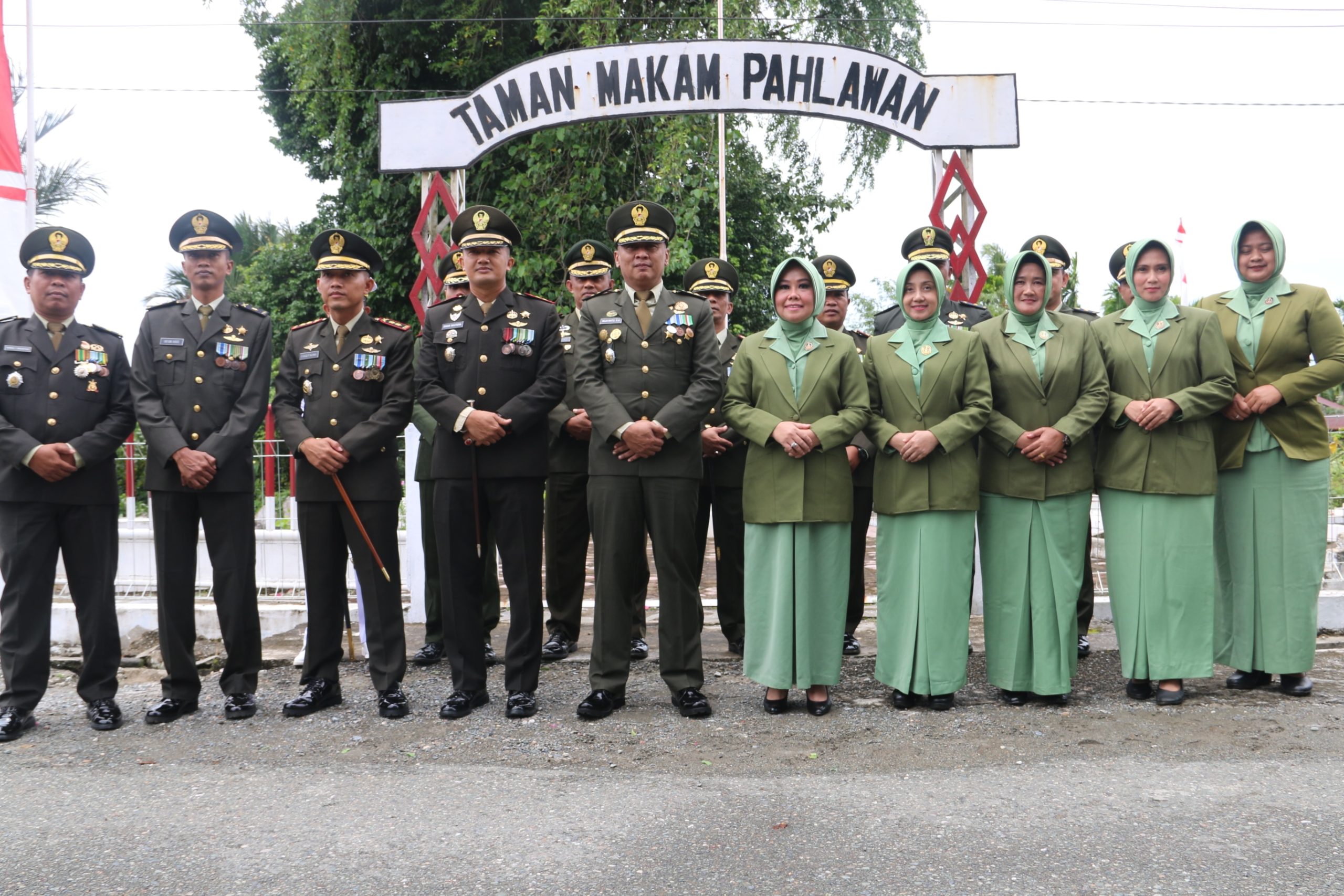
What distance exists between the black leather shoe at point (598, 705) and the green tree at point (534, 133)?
999cm

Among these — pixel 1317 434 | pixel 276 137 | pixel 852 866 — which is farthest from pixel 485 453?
pixel 276 137

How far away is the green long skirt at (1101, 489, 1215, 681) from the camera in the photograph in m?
4.88

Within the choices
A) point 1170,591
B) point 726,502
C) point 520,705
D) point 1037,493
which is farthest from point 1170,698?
point 520,705

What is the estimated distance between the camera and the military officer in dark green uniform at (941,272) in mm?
6051

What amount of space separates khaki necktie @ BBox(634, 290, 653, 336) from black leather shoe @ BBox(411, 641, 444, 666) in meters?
2.34

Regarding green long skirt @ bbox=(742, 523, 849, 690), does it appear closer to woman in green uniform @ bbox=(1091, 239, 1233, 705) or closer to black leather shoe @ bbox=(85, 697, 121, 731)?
woman in green uniform @ bbox=(1091, 239, 1233, 705)

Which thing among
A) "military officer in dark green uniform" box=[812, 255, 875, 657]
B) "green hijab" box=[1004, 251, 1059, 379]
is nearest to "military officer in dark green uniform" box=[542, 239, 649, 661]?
"military officer in dark green uniform" box=[812, 255, 875, 657]

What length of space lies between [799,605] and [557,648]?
6.15 feet

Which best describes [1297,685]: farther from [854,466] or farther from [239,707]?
[239,707]

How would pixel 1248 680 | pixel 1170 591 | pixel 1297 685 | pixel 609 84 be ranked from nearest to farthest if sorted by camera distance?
pixel 1170 591, pixel 1297 685, pixel 1248 680, pixel 609 84

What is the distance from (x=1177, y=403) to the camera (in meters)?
4.84

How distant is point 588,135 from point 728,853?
12.8 meters

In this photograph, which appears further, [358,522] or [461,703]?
[358,522]

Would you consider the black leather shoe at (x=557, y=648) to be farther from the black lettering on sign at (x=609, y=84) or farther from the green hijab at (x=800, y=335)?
the black lettering on sign at (x=609, y=84)
